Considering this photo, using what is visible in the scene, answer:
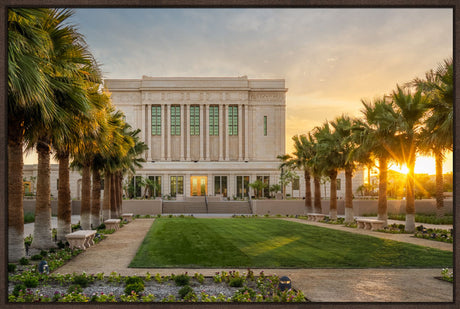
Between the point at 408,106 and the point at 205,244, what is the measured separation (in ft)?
38.8

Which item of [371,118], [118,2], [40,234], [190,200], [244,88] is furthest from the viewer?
[244,88]

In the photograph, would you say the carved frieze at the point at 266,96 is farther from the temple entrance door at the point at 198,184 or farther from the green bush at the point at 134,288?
the green bush at the point at 134,288

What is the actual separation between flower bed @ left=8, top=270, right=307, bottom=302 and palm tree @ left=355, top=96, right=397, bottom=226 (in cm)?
1350

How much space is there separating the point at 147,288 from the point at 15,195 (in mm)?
5349

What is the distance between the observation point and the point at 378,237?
1942cm

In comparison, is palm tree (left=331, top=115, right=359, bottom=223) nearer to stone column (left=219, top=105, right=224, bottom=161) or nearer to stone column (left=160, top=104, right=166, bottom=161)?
stone column (left=219, top=105, right=224, bottom=161)

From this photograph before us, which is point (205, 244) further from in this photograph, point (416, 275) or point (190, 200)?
point (190, 200)

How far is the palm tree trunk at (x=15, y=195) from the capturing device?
1136 centimetres

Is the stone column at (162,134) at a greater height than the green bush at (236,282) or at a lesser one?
greater

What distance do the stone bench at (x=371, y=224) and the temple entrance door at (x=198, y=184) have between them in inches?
1632

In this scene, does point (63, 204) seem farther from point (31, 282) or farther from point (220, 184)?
point (220, 184)

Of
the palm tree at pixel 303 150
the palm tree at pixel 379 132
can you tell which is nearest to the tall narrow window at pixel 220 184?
the palm tree at pixel 303 150

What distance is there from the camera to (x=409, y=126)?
20.3 meters

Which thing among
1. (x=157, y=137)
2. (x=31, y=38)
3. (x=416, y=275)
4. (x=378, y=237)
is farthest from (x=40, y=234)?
(x=157, y=137)
